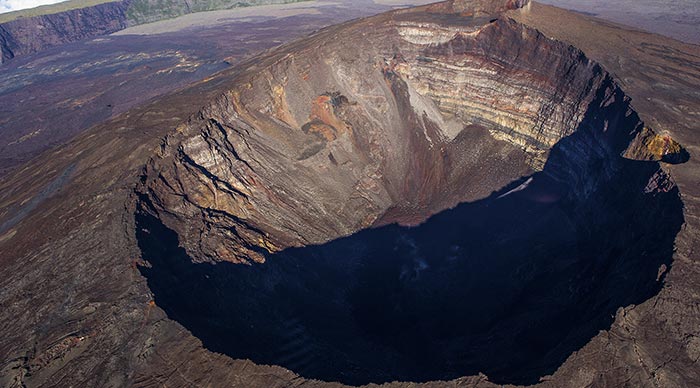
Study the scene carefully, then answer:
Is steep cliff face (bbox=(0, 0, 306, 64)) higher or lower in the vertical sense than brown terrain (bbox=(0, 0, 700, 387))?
higher

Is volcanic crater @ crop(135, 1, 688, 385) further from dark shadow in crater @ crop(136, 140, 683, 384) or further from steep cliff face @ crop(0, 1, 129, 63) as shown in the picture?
steep cliff face @ crop(0, 1, 129, 63)

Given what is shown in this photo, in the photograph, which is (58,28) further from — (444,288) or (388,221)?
(444,288)

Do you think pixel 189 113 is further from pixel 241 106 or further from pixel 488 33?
pixel 488 33

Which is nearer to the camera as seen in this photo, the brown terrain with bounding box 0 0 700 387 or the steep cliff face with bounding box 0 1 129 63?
the brown terrain with bounding box 0 0 700 387

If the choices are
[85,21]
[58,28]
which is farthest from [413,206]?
[85,21]

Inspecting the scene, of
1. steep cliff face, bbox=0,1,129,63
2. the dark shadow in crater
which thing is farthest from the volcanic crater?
steep cliff face, bbox=0,1,129,63

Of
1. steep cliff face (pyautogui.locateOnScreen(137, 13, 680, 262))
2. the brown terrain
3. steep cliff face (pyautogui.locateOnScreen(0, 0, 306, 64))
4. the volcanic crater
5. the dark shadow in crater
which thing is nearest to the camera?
the brown terrain

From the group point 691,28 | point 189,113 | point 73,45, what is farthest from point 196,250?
point 73,45
